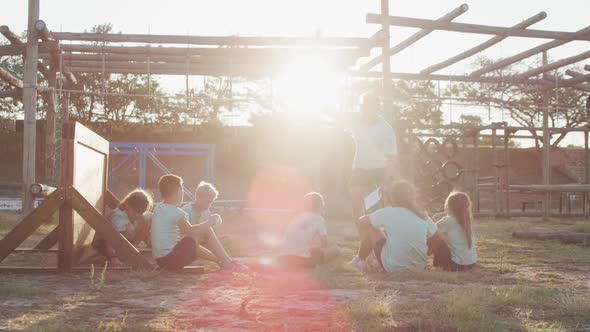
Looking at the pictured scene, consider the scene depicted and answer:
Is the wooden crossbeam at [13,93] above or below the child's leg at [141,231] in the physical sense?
above

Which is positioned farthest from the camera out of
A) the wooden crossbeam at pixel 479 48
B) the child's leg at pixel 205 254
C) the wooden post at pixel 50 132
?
the wooden post at pixel 50 132

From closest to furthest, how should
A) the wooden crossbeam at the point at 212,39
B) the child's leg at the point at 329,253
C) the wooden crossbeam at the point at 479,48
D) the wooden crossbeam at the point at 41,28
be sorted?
the child's leg at the point at 329,253 → the wooden crossbeam at the point at 41,28 → the wooden crossbeam at the point at 479,48 → the wooden crossbeam at the point at 212,39

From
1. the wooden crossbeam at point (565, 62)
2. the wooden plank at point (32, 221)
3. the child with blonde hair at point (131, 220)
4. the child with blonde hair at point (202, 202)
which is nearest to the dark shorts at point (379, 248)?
the child with blonde hair at point (202, 202)

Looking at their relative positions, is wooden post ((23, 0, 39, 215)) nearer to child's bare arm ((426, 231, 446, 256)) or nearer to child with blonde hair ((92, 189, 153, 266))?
child with blonde hair ((92, 189, 153, 266))

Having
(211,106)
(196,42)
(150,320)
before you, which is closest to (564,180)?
(211,106)

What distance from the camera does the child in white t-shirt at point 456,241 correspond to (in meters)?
6.47

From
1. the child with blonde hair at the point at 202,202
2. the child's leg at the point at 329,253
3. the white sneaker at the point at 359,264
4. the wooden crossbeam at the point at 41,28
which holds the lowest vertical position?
the white sneaker at the point at 359,264

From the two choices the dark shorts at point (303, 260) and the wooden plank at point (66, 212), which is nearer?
the wooden plank at point (66, 212)

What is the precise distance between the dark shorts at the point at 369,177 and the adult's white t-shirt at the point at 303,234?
960 millimetres

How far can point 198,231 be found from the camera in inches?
246

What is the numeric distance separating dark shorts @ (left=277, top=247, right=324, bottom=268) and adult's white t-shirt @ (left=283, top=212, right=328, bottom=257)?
0.14 ft

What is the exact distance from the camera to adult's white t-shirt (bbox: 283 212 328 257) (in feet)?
22.1

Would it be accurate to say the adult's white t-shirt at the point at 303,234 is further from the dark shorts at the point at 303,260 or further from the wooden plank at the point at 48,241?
the wooden plank at the point at 48,241

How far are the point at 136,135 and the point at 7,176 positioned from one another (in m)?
5.79
